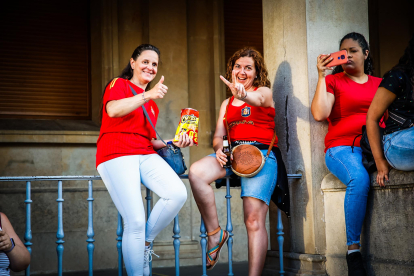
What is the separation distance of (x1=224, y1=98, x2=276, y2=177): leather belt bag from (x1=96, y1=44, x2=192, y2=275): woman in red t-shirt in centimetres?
43

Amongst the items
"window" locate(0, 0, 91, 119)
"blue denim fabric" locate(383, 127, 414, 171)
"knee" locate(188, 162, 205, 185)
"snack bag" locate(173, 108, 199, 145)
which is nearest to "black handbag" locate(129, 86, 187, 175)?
"knee" locate(188, 162, 205, 185)

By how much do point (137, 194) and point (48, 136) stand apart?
368 cm

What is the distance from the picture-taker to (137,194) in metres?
3.75

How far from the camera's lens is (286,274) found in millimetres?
4605

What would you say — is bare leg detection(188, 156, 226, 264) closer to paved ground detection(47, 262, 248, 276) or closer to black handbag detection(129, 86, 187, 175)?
black handbag detection(129, 86, 187, 175)

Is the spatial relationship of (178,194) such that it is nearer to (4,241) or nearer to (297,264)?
(4,241)

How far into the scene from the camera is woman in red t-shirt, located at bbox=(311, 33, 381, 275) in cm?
379

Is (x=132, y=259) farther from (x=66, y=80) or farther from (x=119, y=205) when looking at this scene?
(x=66, y=80)

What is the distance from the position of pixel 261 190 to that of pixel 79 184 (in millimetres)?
3773

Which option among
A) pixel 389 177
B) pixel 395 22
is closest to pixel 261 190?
pixel 389 177

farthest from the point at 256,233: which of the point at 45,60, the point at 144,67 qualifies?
the point at 45,60

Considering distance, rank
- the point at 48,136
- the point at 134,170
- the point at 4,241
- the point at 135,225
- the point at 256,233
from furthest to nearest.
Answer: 1. the point at 48,136
2. the point at 256,233
3. the point at 134,170
4. the point at 135,225
5. the point at 4,241

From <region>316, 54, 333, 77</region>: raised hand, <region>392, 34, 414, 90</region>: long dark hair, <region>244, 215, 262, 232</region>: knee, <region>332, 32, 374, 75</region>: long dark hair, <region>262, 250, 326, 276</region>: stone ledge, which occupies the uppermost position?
<region>332, 32, 374, 75</region>: long dark hair

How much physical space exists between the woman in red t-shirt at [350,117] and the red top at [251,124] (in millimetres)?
409
